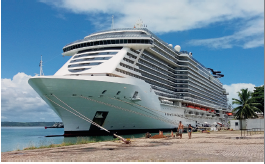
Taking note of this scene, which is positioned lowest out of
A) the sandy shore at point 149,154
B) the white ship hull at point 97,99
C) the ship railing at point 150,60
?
the sandy shore at point 149,154

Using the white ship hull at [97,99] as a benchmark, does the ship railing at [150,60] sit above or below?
above

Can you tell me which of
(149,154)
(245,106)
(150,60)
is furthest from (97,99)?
(245,106)

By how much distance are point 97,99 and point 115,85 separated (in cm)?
238

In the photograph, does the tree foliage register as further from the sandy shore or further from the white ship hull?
the sandy shore

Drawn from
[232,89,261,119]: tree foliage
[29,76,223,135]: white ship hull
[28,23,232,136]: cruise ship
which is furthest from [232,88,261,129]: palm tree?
[29,76,223,135]: white ship hull

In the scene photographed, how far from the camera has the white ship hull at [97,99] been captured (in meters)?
26.1

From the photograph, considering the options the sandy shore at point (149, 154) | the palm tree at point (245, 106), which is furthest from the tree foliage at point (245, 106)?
the sandy shore at point (149, 154)

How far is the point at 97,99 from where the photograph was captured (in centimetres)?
2772

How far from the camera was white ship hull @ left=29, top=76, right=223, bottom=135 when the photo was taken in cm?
2611

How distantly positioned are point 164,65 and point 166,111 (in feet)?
30.1

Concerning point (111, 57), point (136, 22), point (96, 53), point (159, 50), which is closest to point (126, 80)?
point (111, 57)

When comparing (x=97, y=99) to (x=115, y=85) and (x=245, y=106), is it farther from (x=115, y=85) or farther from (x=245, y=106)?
(x=245, y=106)

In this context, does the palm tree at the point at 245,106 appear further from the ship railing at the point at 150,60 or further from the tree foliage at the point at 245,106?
the ship railing at the point at 150,60

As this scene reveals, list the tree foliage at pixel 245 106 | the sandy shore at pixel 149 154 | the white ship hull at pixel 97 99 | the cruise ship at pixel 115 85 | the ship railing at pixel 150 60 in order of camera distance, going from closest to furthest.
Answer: the sandy shore at pixel 149 154 < the white ship hull at pixel 97 99 < the cruise ship at pixel 115 85 < the ship railing at pixel 150 60 < the tree foliage at pixel 245 106
